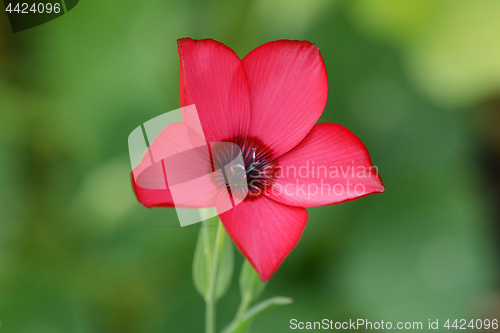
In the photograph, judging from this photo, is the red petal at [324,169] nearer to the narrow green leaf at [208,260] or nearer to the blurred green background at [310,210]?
the narrow green leaf at [208,260]

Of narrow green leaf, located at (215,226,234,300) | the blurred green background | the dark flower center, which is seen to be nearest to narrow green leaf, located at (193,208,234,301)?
narrow green leaf, located at (215,226,234,300)

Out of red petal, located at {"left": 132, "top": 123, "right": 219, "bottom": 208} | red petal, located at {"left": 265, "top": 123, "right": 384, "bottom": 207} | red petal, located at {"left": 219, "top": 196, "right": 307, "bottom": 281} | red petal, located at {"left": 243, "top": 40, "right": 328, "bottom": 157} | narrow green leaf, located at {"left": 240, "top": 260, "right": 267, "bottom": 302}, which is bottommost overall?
narrow green leaf, located at {"left": 240, "top": 260, "right": 267, "bottom": 302}

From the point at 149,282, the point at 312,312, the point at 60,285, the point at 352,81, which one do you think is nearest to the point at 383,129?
the point at 352,81

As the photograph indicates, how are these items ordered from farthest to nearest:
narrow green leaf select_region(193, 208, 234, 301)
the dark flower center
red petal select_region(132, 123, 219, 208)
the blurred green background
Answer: the blurred green background → narrow green leaf select_region(193, 208, 234, 301) → the dark flower center → red petal select_region(132, 123, 219, 208)

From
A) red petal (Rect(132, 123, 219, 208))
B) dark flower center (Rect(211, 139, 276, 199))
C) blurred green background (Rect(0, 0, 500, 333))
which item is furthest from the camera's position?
blurred green background (Rect(0, 0, 500, 333))

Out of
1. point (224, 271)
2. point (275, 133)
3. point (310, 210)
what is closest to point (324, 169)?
point (275, 133)

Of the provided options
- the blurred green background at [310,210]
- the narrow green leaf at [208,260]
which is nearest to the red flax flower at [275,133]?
the narrow green leaf at [208,260]

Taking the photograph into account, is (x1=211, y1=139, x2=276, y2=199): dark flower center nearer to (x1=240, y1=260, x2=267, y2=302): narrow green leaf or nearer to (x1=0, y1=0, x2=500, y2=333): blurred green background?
(x1=240, y1=260, x2=267, y2=302): narrow green leaf
